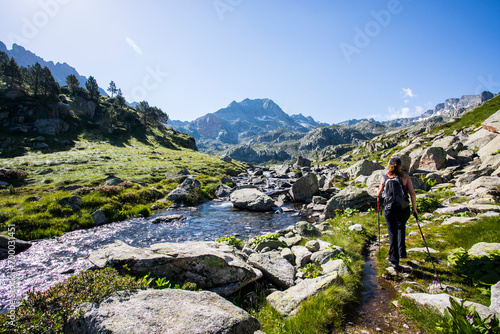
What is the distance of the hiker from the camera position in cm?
804

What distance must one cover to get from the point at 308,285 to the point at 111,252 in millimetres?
7231

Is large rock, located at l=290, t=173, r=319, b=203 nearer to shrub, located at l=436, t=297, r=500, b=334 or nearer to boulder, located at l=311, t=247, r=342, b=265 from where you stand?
boulder, located at l=311, t=247, r=342, b=265

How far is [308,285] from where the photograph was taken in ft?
22.6

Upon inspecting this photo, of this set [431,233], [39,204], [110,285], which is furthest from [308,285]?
[39,204]

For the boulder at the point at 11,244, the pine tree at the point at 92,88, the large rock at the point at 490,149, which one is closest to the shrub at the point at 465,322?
→ the boulder at the point at 11,244

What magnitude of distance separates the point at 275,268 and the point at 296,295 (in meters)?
2.00

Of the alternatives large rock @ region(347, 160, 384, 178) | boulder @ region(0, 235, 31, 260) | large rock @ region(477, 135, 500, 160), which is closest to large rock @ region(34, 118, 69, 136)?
boulder @ region(0, 235, 31, 260)

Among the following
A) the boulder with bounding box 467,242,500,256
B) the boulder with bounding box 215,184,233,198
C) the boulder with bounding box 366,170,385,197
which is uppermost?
the boulder with bounding box 366,170,385,197

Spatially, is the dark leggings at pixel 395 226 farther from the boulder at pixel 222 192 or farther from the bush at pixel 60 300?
the boulder at pixel 222 192

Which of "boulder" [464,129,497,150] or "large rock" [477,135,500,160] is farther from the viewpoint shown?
"boulder" [464,129,497,150]

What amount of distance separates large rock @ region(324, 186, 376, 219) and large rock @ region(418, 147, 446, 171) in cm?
1572

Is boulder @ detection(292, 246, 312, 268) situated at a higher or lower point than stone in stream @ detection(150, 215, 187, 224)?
higher

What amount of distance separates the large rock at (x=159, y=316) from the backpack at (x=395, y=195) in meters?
6.96

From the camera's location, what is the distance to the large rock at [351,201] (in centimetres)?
1852
